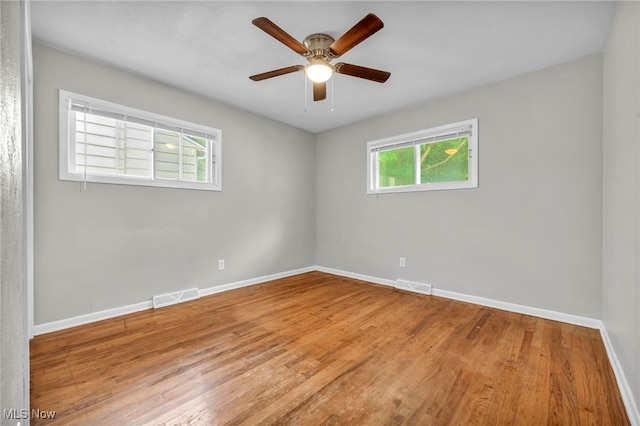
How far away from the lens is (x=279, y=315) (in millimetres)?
2727

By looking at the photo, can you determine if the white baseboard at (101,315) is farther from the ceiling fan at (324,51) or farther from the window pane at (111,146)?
the ceiling fan at (324,51)

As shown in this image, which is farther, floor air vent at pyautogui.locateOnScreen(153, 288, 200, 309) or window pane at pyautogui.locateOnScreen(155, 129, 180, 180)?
window pane at pyautogui.locateOnScreen(155, 129, 180, 180)

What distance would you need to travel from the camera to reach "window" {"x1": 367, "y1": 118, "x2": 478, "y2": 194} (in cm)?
316

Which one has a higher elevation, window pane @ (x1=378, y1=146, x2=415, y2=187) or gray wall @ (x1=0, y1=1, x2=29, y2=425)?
window pane @ (x1=378, y1=146, x2=415, y2=187)

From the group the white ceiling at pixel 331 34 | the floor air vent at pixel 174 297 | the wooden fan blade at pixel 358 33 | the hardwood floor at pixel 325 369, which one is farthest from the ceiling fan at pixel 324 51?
the floor air vent at pixel 174 297

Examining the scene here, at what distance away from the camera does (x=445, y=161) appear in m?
3.37

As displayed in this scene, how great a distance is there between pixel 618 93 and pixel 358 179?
2794mm

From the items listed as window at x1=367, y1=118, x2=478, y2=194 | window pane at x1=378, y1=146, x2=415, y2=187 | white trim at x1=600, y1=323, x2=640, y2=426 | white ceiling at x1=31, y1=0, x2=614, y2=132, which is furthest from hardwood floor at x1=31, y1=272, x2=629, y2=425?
white ceiling at x1=31, y1=0, x2=614, y2=132

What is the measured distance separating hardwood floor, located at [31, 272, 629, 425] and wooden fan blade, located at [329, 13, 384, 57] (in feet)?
7.29

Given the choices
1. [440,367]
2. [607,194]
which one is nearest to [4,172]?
[440,367]

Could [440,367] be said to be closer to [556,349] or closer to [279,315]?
[556,349]

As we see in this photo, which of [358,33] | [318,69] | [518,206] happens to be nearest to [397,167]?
[518,206]

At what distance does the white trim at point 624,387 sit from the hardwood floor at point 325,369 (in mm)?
36

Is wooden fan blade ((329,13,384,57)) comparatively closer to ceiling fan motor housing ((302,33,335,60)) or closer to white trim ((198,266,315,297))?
ceiling fan motor housing ((302,33,335,60))
